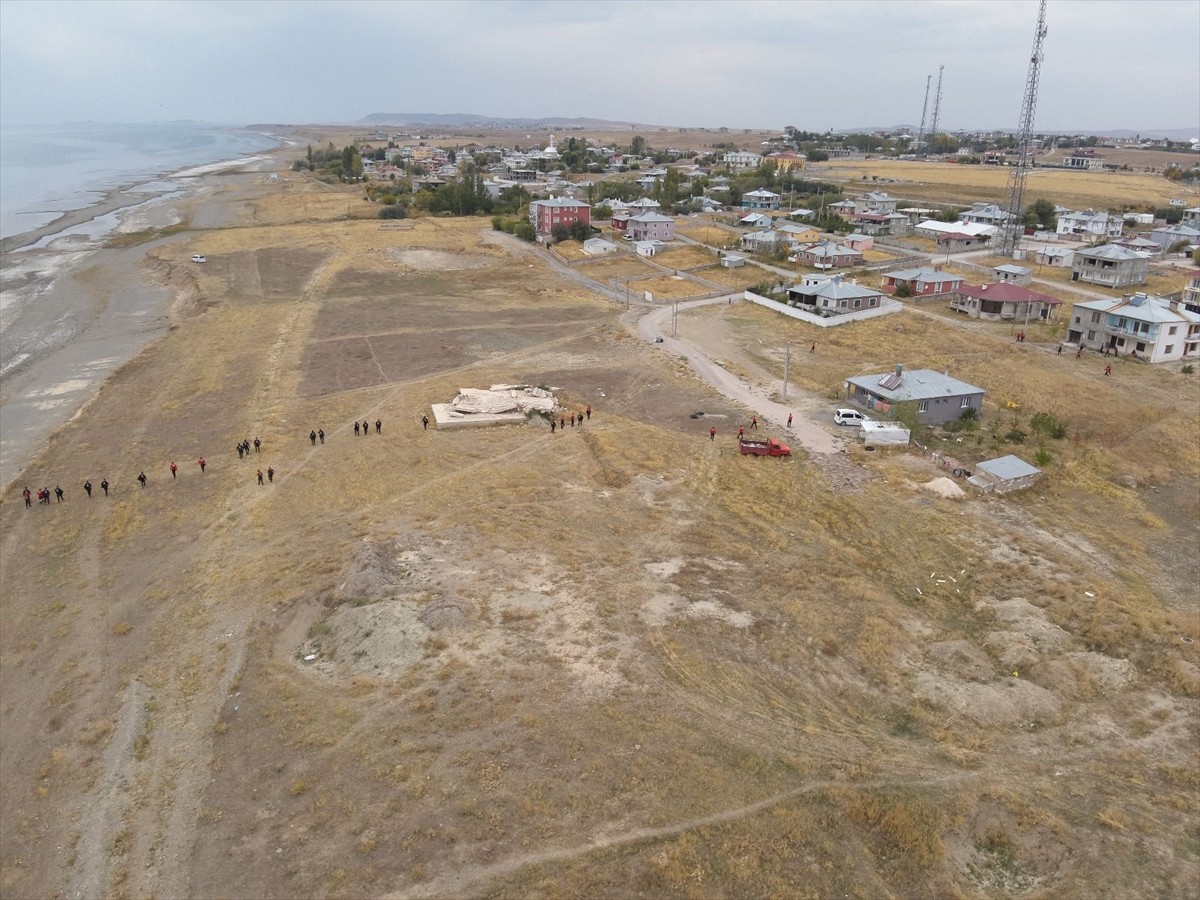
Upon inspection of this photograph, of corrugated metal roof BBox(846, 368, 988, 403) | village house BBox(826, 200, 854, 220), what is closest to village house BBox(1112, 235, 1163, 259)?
village house BBox(826, 200, 854, 220)

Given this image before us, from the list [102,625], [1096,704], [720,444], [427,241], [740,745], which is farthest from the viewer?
[427,241]

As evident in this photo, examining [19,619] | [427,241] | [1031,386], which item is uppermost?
[427,241]

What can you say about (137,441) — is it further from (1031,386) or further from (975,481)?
(1031,386)

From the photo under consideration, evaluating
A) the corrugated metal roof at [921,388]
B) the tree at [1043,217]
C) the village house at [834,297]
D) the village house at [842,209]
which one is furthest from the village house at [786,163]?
the corrugated metal roof at [921,388]

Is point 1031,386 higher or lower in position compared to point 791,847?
higher

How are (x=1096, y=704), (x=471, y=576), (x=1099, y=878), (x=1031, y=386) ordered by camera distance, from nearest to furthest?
(x=1099, y=878) < (x=1096, y=704) < (x=471, y=576) < (x=1031, y=386)

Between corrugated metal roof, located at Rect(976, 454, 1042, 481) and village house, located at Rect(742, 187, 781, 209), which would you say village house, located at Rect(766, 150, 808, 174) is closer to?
village house, located at Rect(742, 187, 781, 209)

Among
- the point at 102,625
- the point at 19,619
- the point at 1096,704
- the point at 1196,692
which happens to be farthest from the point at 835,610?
the point at 19,619

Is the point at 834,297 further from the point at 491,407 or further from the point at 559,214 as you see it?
the point at 559,214
